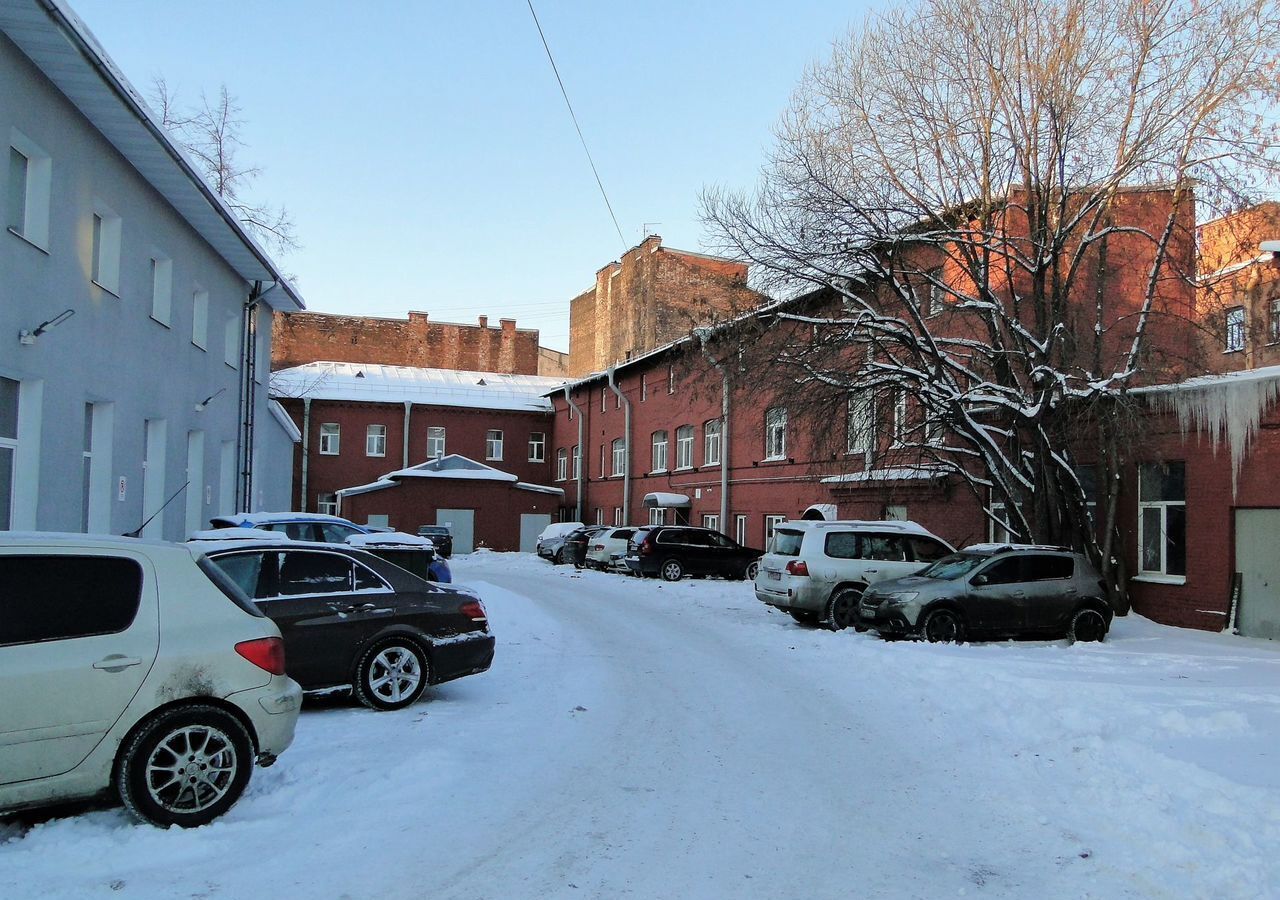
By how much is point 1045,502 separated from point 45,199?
15.6m

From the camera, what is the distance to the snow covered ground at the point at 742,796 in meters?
4.89

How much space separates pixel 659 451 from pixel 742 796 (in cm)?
3260

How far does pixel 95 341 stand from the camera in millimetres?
12930

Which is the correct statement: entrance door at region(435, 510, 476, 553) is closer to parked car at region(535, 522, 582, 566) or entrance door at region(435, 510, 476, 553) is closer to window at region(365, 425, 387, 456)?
parked car at region(535, 522, 582, 566)

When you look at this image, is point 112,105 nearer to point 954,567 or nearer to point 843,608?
point 843,608

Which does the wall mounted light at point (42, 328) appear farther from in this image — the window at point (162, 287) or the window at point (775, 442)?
the window at point (775, 442)

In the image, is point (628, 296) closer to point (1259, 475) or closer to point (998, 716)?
point (1259, 475)

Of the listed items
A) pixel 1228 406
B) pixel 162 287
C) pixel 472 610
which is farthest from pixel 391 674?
pixel 1228 406

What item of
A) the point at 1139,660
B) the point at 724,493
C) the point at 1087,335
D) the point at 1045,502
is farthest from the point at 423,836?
the point at 724,493

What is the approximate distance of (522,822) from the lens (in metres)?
5.70

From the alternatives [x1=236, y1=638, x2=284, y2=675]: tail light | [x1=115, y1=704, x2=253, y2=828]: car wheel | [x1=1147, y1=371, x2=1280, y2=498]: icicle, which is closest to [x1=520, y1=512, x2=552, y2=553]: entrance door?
[x1=1147, y1=371, x2=1280, y2=498]: icicle

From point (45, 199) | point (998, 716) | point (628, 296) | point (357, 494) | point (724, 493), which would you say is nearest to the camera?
point (998, 716)

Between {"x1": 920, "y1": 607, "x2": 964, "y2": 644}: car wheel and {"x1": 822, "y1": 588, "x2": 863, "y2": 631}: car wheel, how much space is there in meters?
2.02

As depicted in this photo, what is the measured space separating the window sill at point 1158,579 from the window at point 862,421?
5.43m
